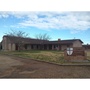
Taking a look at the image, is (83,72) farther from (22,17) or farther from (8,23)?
(8,23)

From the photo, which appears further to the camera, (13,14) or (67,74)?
(13,14)

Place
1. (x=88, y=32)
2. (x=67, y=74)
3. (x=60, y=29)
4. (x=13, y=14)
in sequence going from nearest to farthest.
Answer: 1. (x=67, y=74)
2. (x=13, y=14)
3. (x=88, y=32)
4. (x=60, y=29)

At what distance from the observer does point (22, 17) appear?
841 cm

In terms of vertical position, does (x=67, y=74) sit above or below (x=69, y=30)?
below

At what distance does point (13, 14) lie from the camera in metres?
8.20

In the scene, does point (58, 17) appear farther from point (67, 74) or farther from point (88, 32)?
point (67, 74)

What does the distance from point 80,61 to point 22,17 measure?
4115mm

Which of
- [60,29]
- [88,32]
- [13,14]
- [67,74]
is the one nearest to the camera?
[67,74]
